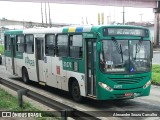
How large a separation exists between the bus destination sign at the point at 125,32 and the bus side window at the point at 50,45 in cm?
346

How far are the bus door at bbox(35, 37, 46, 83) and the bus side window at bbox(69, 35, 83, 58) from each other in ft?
8.97

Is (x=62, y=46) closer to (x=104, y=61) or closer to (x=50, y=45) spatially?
(x=50, y=45)

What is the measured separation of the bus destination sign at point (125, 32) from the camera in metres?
11.0

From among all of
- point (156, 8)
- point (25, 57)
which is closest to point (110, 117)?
point (25, 57)

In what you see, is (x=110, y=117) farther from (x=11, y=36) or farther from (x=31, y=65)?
(x=11, y=36)

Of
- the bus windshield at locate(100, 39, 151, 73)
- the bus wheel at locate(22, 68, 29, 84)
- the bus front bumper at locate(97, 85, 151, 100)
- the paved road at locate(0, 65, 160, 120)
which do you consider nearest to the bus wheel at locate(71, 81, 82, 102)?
the paved road at locate(0, 65, 160, 120)

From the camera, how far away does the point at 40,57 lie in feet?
49.9

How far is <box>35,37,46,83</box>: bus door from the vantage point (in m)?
15.0

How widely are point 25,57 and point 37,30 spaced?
2042 mm

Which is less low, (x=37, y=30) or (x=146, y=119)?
(x=37, y=30)

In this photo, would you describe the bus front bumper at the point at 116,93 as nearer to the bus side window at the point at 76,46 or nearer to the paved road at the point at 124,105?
the paved road at the point at 124,105

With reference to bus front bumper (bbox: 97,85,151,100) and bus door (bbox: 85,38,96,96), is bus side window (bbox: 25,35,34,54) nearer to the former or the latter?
bus door (bbox: 85,38,96,96)

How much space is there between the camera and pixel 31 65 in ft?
53.4

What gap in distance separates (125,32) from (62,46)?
113 inches
